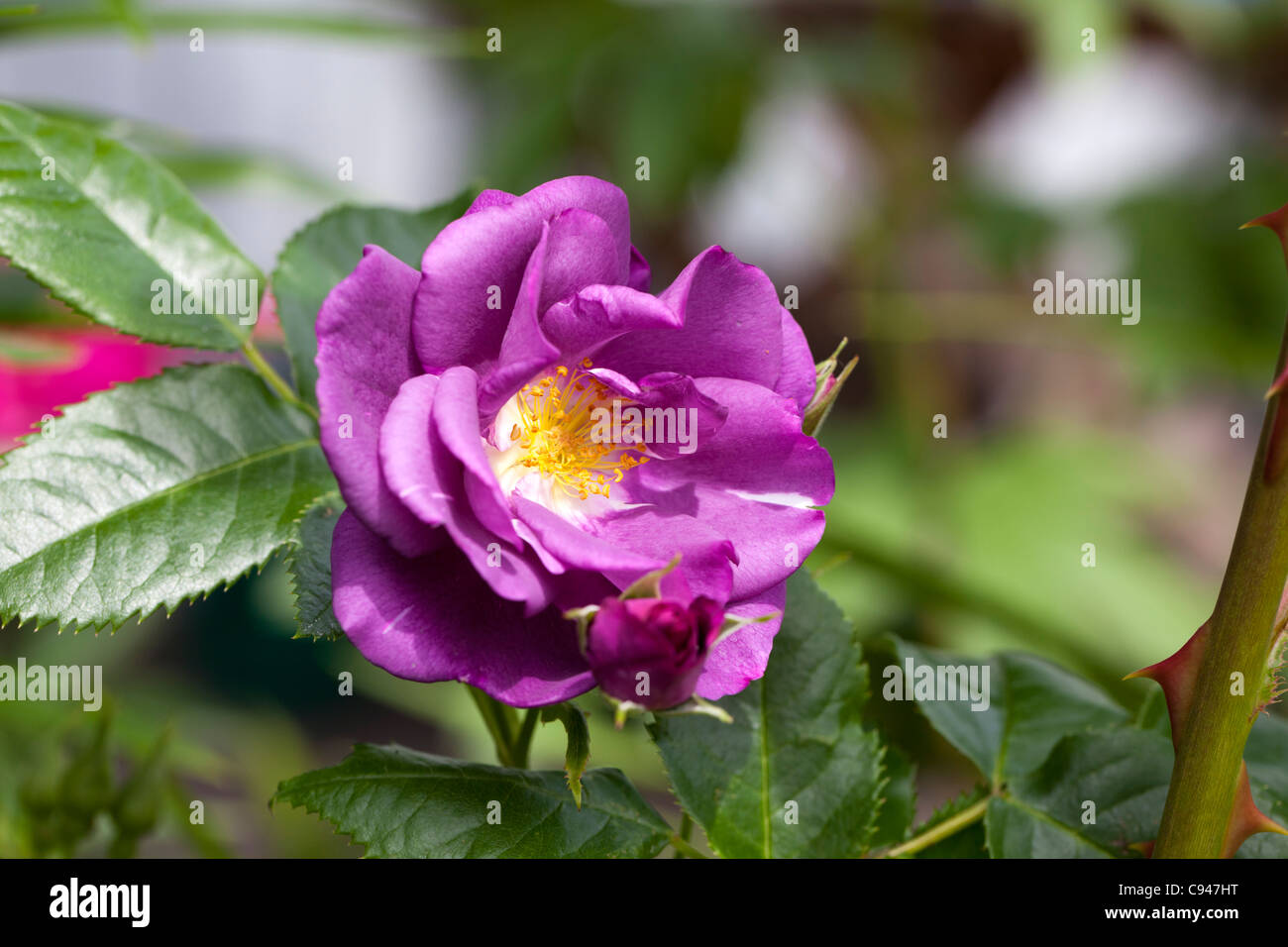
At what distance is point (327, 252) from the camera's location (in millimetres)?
458

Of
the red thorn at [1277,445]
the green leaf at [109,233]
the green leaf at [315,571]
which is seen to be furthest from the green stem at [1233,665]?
the green leaf at [109,233]

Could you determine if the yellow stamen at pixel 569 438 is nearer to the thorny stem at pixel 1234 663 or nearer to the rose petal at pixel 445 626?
the rose petal at pixel 445 626

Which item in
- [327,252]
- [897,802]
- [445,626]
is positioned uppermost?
[327,252]

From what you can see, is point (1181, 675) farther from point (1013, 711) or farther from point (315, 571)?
point (315, 571)

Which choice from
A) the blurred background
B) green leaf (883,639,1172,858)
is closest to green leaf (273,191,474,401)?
green leaf (883,639,1172,858)

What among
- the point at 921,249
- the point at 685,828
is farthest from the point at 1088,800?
the point at 921,249

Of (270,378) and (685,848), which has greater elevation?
(270,378)

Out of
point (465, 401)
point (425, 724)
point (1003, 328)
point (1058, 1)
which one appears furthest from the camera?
point (425, 724)

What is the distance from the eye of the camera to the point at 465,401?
32 cm

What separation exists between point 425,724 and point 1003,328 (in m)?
1.21

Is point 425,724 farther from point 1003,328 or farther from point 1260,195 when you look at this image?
point 1260,195

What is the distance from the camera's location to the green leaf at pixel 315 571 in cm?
31

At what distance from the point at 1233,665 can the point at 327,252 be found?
1.19 ft
